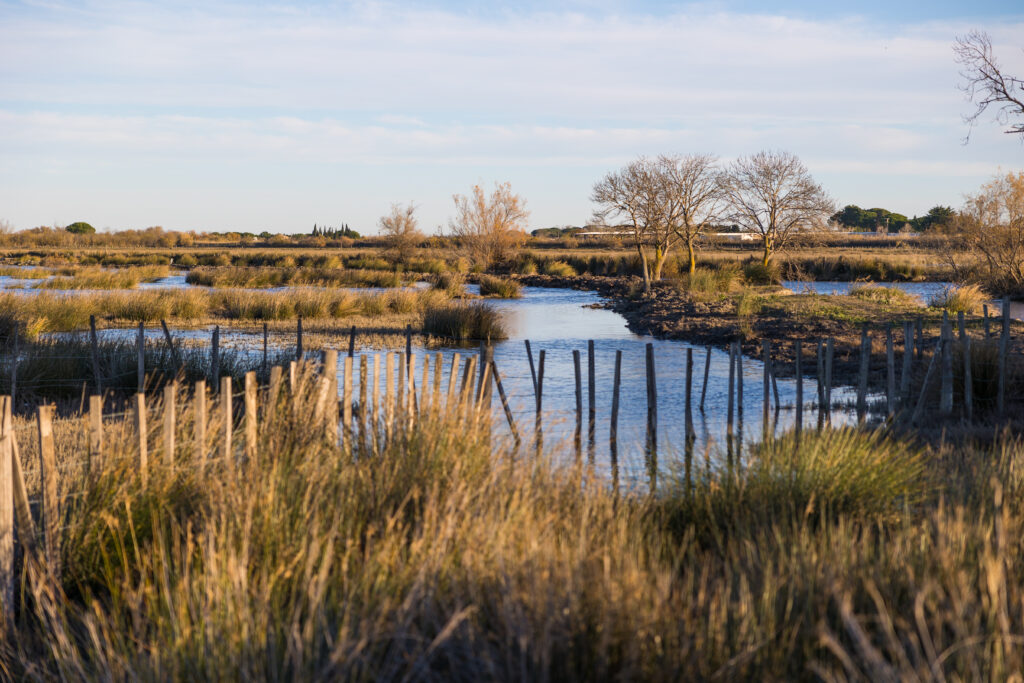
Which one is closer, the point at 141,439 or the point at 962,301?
the point at 141,439

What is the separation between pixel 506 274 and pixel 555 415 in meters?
37.1

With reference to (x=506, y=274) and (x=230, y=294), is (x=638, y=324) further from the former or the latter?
(x=506, y=274)

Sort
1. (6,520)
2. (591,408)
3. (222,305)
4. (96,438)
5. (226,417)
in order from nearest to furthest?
1. (6,520)
2. (96,438)
3. (226,417)
4. (591,408)
5. (222,305)

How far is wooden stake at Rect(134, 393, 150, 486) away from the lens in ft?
14.9

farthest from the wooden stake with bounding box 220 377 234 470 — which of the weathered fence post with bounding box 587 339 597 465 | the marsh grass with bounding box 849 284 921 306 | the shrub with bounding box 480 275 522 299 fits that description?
the shrub with bounding box 480 275 522 299

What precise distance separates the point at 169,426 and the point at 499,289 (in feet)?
103

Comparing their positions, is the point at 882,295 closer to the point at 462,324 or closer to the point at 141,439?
the point at 462,324

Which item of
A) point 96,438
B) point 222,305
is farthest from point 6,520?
point 222,305

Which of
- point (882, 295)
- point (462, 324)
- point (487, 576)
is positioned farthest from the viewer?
point (882, 295)

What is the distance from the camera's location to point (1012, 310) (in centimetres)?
2481

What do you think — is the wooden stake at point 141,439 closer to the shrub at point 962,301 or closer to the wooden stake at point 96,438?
the wooden stake at point 96,438

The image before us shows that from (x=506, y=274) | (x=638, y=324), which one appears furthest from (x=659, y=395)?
(x=506, y=274)

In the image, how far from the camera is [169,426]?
465 cm

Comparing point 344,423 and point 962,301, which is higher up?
point 962,301
